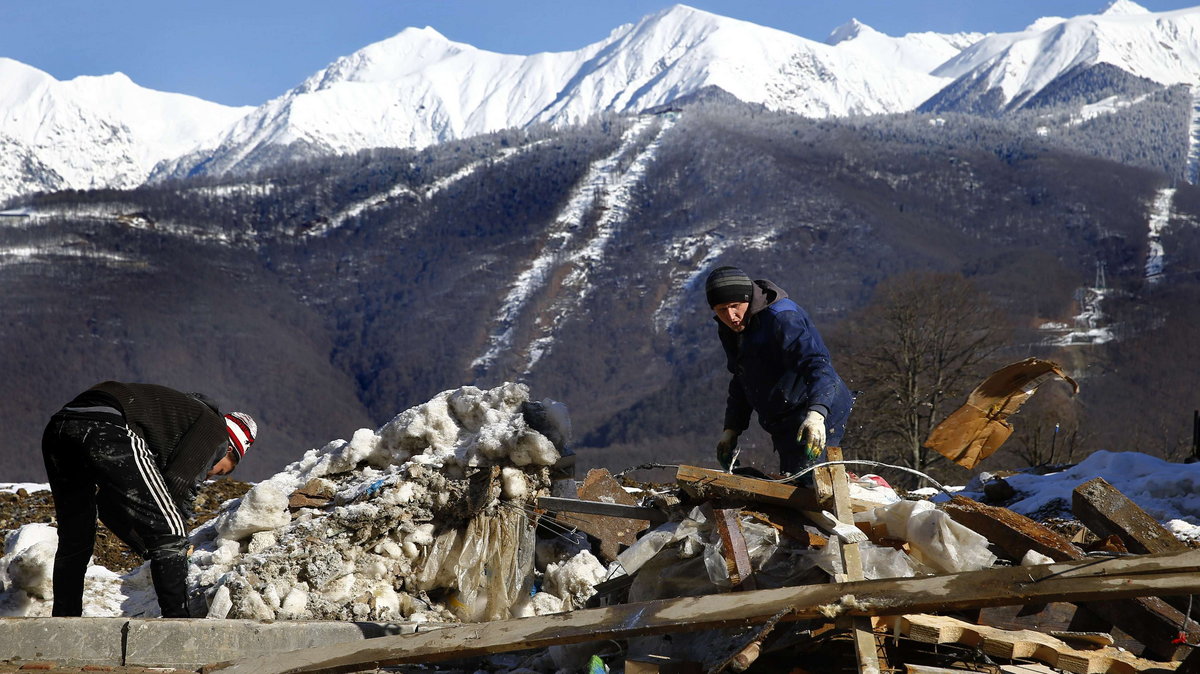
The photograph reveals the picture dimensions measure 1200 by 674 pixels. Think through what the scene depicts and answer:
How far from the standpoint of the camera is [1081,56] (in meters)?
172

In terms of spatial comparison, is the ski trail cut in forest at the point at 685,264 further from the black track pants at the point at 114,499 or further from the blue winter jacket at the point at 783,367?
the black track pants at the point at 114,499

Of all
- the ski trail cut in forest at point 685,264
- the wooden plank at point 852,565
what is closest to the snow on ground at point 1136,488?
the wooden plank at point 852,565

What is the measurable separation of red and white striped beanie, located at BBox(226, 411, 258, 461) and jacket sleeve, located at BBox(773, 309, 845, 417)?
235 cm

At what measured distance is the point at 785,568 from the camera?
12.4 ft

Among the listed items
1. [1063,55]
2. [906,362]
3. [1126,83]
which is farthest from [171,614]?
Answer: [1063,55]

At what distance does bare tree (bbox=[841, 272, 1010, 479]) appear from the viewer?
22.3 m

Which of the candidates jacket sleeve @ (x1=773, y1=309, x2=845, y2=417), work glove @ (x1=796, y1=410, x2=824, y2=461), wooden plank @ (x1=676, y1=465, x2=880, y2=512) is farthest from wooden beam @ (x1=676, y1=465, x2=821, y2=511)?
jacket sleeve @ (x1=773, y1=309, x2=845, y2=417)

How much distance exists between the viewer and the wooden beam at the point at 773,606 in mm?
3002

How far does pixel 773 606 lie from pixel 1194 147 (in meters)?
A: 133

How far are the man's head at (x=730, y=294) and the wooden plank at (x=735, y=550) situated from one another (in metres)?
1.00

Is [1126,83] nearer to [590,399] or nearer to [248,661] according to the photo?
[590,399]

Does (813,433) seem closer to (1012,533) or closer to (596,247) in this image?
(1012,533)

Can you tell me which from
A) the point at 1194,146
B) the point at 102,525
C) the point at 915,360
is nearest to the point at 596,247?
the point at 915,360

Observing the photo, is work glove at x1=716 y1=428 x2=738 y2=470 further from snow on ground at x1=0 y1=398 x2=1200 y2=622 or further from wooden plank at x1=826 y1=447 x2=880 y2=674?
wooden plank at x1=826 y1=447 x2=880 y2=674
